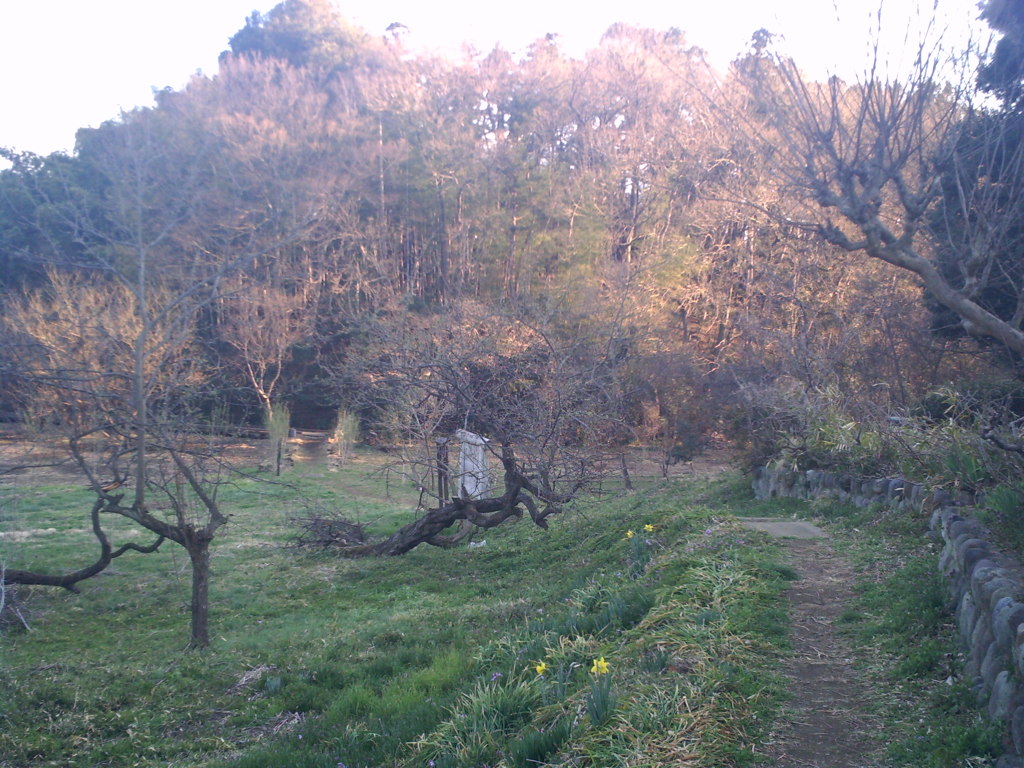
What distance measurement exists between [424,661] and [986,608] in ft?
15.7

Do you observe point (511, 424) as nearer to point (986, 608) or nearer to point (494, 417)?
point (494, 417)

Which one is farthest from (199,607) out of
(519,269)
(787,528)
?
(519,269)

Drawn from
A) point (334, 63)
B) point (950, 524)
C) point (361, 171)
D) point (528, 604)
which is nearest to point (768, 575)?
point (950, 524)

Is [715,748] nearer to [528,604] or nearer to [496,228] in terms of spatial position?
[528,604]

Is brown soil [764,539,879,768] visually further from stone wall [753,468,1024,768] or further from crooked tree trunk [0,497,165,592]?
crooked tree trunk [0,497,165,592]

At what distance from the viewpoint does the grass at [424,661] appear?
14.9 feet

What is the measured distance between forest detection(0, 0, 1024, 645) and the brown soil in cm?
167

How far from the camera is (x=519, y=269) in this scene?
35625 mm

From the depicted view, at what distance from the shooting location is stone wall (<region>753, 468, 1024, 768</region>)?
364 cm

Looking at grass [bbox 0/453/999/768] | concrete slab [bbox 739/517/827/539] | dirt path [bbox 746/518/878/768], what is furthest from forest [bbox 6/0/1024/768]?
concrete slab [bbox 739/517/827/539]

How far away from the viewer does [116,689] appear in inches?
285

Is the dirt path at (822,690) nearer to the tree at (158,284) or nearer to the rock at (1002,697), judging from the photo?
the rock at (1002,697)

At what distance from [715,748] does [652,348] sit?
22691mm

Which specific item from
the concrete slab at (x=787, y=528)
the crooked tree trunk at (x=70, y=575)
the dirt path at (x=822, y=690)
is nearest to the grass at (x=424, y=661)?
the dirt path at (x=822, y=690)
